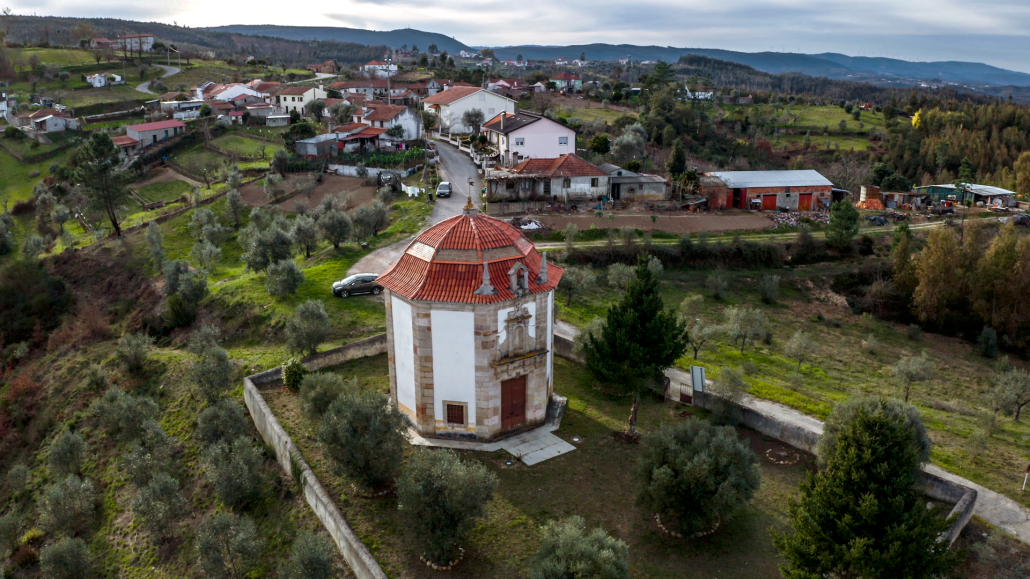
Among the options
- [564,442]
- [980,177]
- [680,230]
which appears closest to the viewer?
[564,442]

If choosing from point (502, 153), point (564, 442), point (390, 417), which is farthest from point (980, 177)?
point (390, 417)

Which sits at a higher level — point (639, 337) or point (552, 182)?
point (552, 182)

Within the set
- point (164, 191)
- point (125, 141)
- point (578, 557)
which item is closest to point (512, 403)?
point (578, 557)

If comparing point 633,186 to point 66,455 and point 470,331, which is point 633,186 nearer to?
point 470,331

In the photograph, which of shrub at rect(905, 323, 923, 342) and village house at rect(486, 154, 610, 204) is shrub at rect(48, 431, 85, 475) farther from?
shrub at rect(905, 323, 923, 342)

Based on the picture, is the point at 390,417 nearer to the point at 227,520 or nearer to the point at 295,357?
the point at 227,520

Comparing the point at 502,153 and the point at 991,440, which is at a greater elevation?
the point at 502,153

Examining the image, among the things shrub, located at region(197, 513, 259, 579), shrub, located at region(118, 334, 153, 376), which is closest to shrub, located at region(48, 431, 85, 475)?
shrub, located at region(118, 334, 153, 376)

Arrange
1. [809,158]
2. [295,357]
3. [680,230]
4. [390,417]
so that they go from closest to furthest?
1. [390,417]
2. [295,357]
3. [680,230]
4. [809,158]
